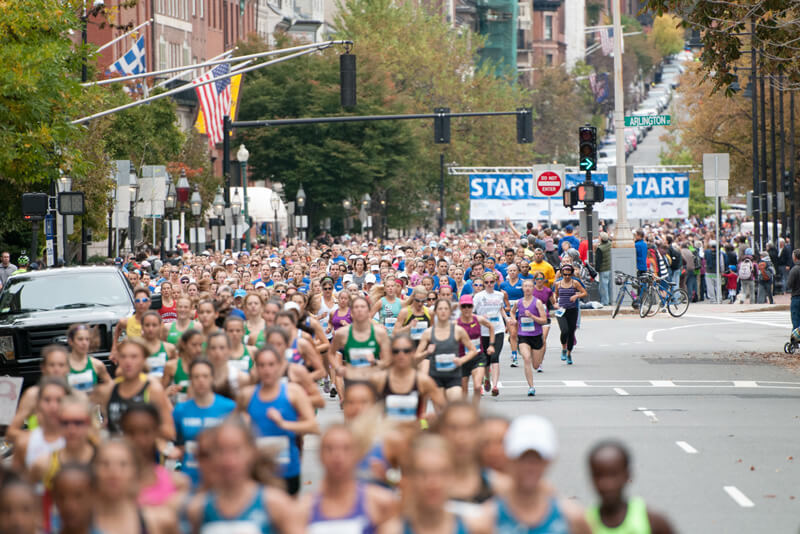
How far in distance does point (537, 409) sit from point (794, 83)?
9.39 metres

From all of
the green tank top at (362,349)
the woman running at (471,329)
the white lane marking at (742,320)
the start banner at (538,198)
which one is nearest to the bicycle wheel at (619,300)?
the white lane marking at (742,320)

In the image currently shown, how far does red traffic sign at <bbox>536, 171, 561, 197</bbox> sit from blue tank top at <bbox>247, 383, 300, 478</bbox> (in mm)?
31814

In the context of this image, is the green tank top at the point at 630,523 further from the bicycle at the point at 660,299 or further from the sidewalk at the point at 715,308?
the sidewalk at the point at 715,308

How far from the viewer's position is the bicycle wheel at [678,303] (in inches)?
1457

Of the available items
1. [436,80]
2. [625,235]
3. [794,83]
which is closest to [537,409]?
[794,83]

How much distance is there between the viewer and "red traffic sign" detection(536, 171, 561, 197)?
137 feet

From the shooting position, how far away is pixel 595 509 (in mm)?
6848

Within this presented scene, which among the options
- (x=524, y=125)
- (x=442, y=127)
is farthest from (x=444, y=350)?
(x=524, y=125)

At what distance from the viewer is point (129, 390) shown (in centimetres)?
1085

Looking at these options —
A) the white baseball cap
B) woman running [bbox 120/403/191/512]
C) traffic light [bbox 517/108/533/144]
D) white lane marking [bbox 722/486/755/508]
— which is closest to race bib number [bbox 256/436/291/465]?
woman running [bbox 120/403/191/512]

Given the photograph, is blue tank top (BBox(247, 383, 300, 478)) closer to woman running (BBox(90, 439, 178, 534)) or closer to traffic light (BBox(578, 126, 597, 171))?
woman running (BBox(90, 439, 178, 534))

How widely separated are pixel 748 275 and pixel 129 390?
32.5 meters

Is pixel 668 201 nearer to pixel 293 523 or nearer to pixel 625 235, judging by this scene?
pixel 625 235

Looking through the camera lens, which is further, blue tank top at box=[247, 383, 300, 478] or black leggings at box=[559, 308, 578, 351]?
black leggings at box=[559, 308, 578, 351]
